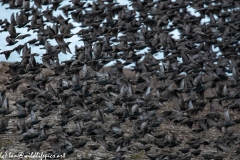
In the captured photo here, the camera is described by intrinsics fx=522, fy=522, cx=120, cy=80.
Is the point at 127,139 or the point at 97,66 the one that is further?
the point at 97,66

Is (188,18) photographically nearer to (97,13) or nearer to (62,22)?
(97,13)

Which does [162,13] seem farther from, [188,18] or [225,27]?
[225,27]

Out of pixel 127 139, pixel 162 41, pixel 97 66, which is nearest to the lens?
pixel 127 139

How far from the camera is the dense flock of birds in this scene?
17.7m

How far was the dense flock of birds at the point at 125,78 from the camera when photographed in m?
17.7

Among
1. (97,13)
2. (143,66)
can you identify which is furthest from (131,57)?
(97,13)

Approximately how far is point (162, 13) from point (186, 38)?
65.8 inches

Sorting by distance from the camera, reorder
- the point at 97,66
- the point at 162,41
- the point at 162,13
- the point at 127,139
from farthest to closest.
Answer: the point at 162,13 < the point at 162,41 < the point at 97,66 < the point at 127,139

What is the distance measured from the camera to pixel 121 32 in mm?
20375

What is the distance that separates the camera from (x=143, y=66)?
1939 cm

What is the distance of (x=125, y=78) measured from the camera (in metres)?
18.5

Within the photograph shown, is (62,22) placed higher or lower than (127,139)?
higher

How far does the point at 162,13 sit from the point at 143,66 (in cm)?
351

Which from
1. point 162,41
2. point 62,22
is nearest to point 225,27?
point 162,41
